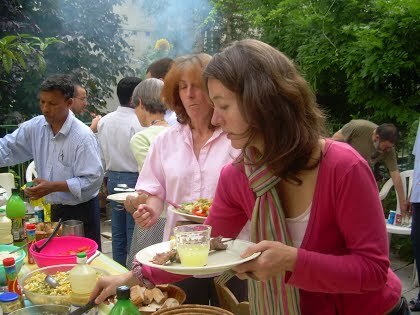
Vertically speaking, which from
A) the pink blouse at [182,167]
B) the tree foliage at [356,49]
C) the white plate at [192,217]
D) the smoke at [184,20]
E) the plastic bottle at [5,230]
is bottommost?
the plastic bottle at [5,230]

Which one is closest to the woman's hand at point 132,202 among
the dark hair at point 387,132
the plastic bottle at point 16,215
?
the plastic bottle at point 16,215

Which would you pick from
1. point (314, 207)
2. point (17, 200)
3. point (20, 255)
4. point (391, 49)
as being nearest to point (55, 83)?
point (17, 200)

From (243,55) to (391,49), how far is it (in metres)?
4.81

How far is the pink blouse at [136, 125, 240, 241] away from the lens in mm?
2475

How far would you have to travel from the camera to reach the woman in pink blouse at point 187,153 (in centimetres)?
246

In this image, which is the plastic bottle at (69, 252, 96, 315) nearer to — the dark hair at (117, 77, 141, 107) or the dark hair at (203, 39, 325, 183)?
the dark hair at (203, 39, 325, 183)

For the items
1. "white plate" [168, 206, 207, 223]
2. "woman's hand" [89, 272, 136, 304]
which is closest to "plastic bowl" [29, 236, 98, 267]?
"white plate" [168, 206, 207, 223]

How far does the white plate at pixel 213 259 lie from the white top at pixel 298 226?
0.15m

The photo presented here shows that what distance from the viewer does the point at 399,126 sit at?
19.9 feet

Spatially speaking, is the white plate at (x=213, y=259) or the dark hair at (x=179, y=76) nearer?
the white plate at (x=213, y=259)

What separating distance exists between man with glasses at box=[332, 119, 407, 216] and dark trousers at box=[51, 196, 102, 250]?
291cm

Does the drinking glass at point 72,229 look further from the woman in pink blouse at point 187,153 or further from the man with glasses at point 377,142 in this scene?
the man with glasses at point 377,142

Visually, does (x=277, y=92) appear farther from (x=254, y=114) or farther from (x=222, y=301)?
(x=222, y=301)

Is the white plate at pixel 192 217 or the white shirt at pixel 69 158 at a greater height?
the white shirt at pixel 69 158
